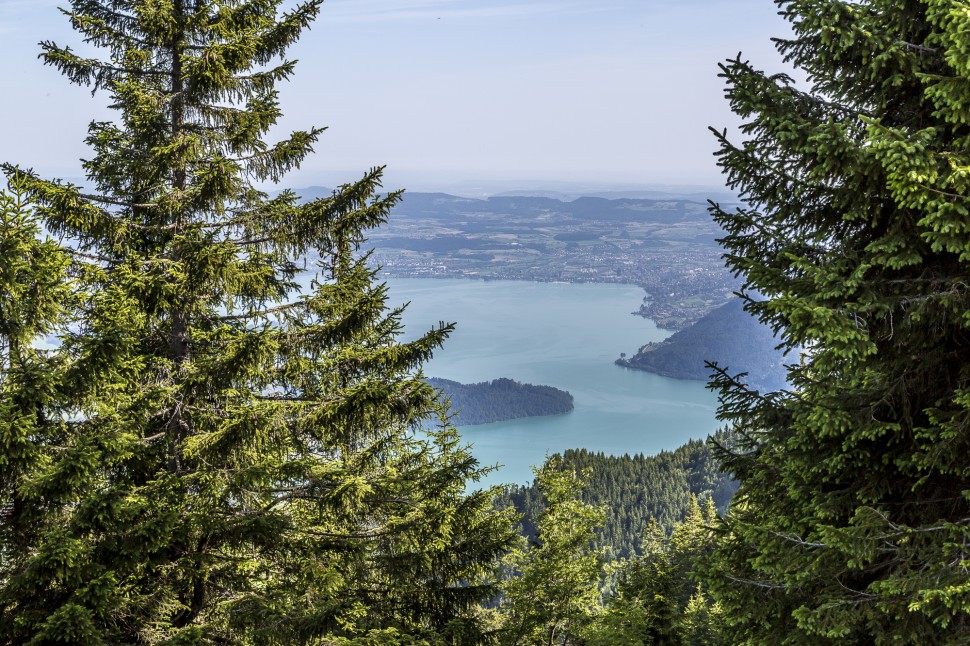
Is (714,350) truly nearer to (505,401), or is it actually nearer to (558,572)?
(505,401)

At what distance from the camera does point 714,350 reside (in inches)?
5359

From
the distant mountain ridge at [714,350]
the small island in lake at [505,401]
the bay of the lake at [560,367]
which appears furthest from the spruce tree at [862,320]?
the distant mountain ridge at [714,350]

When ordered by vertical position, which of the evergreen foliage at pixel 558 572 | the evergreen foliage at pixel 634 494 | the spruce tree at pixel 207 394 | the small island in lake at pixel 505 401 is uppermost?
the spruce tree at pixel 207 394

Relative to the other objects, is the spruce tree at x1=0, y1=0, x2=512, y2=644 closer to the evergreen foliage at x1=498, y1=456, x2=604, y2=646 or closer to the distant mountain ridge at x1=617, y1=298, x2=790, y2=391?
the evergreen foliage at x1=498, y1=456, x2=604, y2=646

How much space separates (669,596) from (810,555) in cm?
586

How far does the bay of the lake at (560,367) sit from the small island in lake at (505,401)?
1429mm

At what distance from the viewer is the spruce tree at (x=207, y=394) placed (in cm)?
408

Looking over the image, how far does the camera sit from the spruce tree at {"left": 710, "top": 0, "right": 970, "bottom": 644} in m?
3.35

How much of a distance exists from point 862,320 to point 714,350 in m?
142

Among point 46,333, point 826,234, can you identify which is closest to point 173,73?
point 46,333

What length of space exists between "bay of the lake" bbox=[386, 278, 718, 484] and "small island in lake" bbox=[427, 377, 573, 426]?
4.69 feet

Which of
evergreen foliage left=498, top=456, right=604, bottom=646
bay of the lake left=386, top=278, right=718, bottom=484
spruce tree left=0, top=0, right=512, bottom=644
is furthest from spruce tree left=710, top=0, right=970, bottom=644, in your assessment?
bay of the lake left=386, top=278, right=718, bottom=484

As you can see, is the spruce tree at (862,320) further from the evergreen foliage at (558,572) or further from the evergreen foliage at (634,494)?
the evergreen foliage at (634,494)

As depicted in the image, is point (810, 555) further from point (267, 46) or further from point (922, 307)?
point (267, 46)
